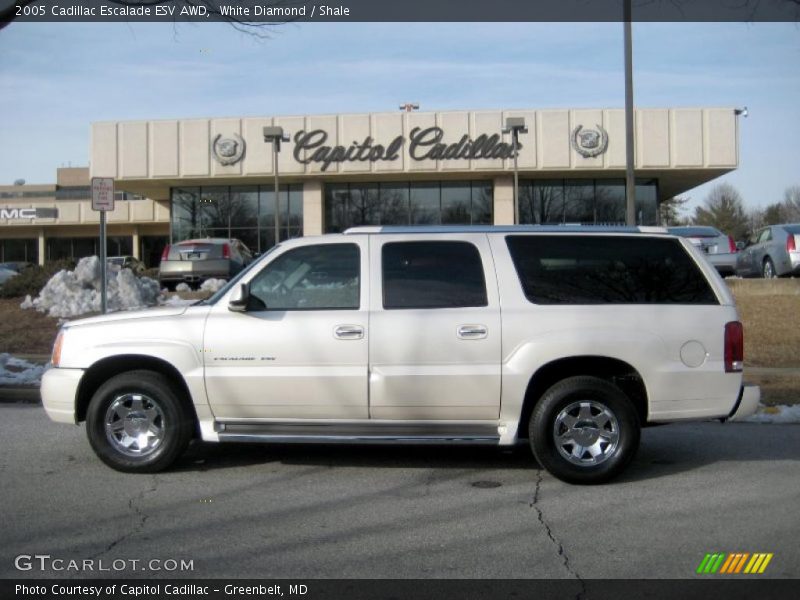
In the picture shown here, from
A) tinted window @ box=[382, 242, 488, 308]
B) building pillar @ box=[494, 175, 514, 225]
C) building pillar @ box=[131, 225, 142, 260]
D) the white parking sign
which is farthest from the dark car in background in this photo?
tinted window @ box=[382, 242, 488, 308]

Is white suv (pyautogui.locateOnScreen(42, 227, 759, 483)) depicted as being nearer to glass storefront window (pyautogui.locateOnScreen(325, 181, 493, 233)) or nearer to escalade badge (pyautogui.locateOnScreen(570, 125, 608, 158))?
escalade badge (pyautogui.locateOnScreen(570, 125, 608, 158))

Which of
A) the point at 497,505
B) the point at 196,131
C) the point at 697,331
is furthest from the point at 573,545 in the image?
the point at 196,131

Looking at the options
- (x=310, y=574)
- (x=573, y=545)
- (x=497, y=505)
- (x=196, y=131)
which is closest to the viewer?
(x=310, y=574)

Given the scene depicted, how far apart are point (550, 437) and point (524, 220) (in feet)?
85.5

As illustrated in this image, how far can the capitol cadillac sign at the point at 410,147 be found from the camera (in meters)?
29.4

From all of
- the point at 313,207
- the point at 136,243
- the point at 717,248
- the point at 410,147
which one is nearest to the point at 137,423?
the point at 717,248

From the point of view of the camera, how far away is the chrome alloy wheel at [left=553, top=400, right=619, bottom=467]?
6676 mm

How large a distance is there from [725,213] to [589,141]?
3833 centimetres

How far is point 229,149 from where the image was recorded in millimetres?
29844

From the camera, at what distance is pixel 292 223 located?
106ft

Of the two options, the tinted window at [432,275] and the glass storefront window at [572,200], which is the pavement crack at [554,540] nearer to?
the tinted window at [432,275]

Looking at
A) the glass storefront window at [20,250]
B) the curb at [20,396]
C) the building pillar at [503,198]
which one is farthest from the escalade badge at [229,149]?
the glass storefront window at [20,250]

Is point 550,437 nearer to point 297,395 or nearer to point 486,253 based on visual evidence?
point 486,253
